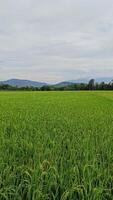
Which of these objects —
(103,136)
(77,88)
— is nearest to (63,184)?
(103,136)

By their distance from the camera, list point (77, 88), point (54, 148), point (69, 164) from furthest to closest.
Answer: point (77, 88), point (54, 148), point (69, 164)

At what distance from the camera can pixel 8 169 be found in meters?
3.44

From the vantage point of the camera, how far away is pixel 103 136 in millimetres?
5766

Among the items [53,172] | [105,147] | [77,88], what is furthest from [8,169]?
[77,88]

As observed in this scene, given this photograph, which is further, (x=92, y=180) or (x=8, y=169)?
(x=8, y=169)

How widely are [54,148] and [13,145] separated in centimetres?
60

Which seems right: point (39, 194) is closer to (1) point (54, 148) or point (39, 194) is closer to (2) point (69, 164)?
(2) point (69, 164)

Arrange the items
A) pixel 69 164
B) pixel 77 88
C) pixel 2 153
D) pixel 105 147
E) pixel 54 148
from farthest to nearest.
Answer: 1. pixel 77 88
2. pixel 105 147
3. pixel 54 148
4. pixel 2 153
5. pixel 69 164

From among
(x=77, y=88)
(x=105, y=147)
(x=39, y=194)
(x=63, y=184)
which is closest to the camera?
(x=39, y=194)

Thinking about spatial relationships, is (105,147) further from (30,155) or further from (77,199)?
(77,199)

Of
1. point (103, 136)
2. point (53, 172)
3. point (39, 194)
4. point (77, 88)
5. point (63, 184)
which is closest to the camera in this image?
point (39, 194)

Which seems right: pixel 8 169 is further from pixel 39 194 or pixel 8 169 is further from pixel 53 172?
pixel 39 194

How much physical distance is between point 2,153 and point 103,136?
2.13 meters

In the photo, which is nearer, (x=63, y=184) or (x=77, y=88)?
(x=63, y=184)
